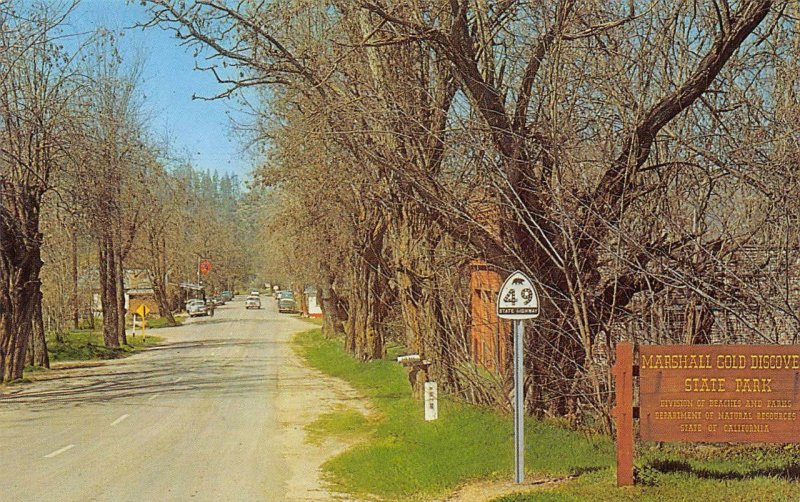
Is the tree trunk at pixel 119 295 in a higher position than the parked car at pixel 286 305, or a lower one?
higher

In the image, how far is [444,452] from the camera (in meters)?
14.6

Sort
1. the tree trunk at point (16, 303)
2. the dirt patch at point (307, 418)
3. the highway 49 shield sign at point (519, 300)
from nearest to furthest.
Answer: the highway 49 shield sign at point (519, 300)
the dirt patch at point (307, 418)
the tree trunk at point (16, 303)

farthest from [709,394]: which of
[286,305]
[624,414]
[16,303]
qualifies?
[286,305]

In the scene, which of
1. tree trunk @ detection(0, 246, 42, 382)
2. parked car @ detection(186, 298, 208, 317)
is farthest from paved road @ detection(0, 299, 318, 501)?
parked car @ detection(186, 298, 208, 317)

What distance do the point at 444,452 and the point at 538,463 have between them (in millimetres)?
1846

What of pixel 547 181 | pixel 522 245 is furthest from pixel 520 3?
pixel 522 245

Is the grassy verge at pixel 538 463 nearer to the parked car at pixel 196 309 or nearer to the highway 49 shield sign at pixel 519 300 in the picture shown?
the highway 49 shield sign at pixel 519 300

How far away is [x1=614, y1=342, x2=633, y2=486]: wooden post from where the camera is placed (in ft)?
35.9

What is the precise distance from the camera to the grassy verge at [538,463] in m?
10.9

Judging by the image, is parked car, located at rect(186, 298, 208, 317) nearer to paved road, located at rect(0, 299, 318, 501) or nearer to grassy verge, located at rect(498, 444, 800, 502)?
paved road, located at rect(0, 299, 318, 501)

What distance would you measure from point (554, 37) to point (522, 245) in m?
3.26

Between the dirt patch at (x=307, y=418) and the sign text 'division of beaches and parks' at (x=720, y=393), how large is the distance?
13.1 feet

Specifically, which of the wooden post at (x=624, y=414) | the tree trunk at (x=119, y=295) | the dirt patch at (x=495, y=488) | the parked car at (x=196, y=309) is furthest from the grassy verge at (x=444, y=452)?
the parked car at (x=196, y=309)

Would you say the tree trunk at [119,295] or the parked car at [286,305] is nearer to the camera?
the tree trunk at [119,295]
